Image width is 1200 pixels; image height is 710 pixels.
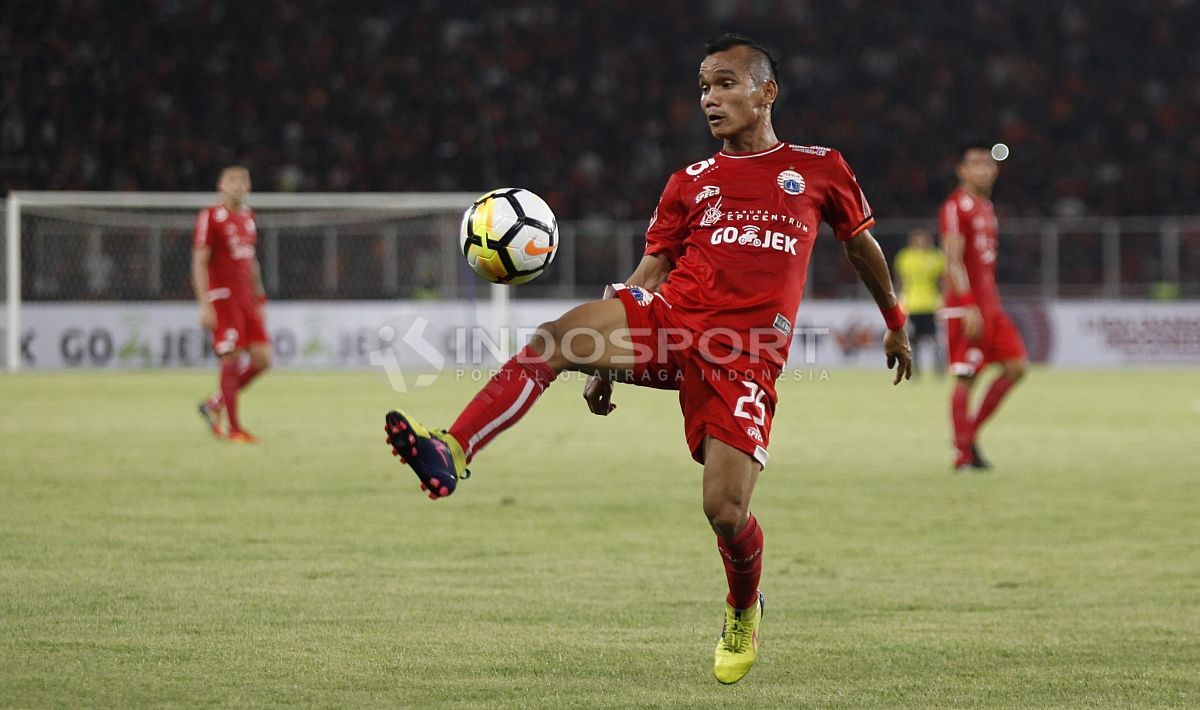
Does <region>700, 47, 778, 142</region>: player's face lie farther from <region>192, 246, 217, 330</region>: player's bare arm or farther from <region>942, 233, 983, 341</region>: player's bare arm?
<region>192, 246, 217, 330</region>: player's bare arm

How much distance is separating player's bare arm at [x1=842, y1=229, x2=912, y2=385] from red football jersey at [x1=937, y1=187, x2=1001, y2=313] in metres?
5.93

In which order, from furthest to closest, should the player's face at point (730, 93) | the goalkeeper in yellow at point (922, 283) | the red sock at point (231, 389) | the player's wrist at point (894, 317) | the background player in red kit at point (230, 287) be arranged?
the goalkeeper in yellow at point (922, 283)
the background player in red kit at point (230, 287)
the red sock at point (231, 389)
the player's wrist at point (894, 317)
the player's face at point (730, 93)

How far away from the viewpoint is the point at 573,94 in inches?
1247

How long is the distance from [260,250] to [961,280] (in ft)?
56.6

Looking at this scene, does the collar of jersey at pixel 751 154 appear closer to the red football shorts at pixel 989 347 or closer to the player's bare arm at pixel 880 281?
the player's bare arm at pixel 880 281

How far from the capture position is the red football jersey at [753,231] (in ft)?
15.4

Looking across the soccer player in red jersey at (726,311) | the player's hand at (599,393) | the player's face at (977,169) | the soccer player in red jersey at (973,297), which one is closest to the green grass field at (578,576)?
the soccer player in red jersey at (973,297)

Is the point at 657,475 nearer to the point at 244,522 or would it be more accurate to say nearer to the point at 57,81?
the point at 244,522

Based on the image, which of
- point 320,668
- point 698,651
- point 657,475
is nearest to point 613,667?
point 698,651

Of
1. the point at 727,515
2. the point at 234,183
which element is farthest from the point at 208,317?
the point at 727,515

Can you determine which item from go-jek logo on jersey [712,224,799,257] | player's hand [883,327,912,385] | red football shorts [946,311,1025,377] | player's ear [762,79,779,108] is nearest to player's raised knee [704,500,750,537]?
go-jek logo on jersey [712,224,799,257]

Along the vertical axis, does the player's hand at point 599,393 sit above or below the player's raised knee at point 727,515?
above

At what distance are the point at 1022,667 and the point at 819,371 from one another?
21551 mm

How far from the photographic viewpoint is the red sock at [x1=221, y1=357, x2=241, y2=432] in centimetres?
1279
